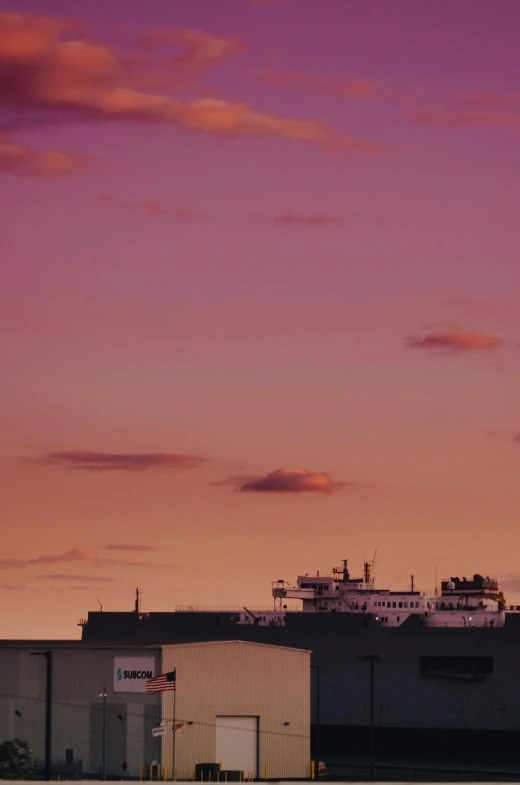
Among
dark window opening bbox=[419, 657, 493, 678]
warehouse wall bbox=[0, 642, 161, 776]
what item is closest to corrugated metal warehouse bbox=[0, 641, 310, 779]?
warehouse wall bbox=[0, 642, 161, 776]

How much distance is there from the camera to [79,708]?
7156cm

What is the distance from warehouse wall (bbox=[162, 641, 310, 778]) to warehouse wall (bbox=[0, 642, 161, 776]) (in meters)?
1.40

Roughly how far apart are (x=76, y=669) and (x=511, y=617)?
42116 mm

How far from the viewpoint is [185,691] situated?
7181 cm

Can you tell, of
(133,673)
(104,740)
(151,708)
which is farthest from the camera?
(133,673)

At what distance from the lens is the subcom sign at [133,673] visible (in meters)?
71.0

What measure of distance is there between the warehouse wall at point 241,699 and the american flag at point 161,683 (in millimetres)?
1129

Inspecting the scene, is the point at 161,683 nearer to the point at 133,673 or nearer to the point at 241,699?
the point at 133,673

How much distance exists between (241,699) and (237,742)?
2.33 m

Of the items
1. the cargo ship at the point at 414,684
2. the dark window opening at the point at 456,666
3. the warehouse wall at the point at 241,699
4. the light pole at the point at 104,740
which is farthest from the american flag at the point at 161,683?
the dark window opening at the point at 456,666

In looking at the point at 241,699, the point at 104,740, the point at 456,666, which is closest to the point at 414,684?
the point at 456,666

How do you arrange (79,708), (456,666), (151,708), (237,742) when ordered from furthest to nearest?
(456,666) → (237,742) → (79,708) → (151,708)

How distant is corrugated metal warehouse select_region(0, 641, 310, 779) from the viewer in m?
A: 69.9

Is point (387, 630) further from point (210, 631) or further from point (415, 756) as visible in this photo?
point (210, 631)
